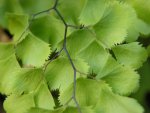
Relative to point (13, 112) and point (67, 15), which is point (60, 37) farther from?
point (13, 112)

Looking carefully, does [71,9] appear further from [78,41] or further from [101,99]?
[101,99]

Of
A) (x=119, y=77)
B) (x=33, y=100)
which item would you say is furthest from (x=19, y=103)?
(x=119, y=77)

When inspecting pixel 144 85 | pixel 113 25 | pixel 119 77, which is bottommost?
pixel 144 85

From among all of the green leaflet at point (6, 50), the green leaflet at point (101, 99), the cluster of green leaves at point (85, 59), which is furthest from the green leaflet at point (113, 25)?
the green leaflet at point (6, 50)

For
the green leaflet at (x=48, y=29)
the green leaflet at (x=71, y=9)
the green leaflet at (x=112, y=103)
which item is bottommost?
the green leaflet at (x=112, y=103)

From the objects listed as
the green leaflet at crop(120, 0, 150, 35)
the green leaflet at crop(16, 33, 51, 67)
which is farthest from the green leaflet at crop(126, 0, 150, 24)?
the green leaflet at crop(16, 33, 51, 67)

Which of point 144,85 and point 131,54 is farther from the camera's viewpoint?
point 144,85

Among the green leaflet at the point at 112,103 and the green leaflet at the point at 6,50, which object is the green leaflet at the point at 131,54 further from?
the green leaflet at the point at 6,50
